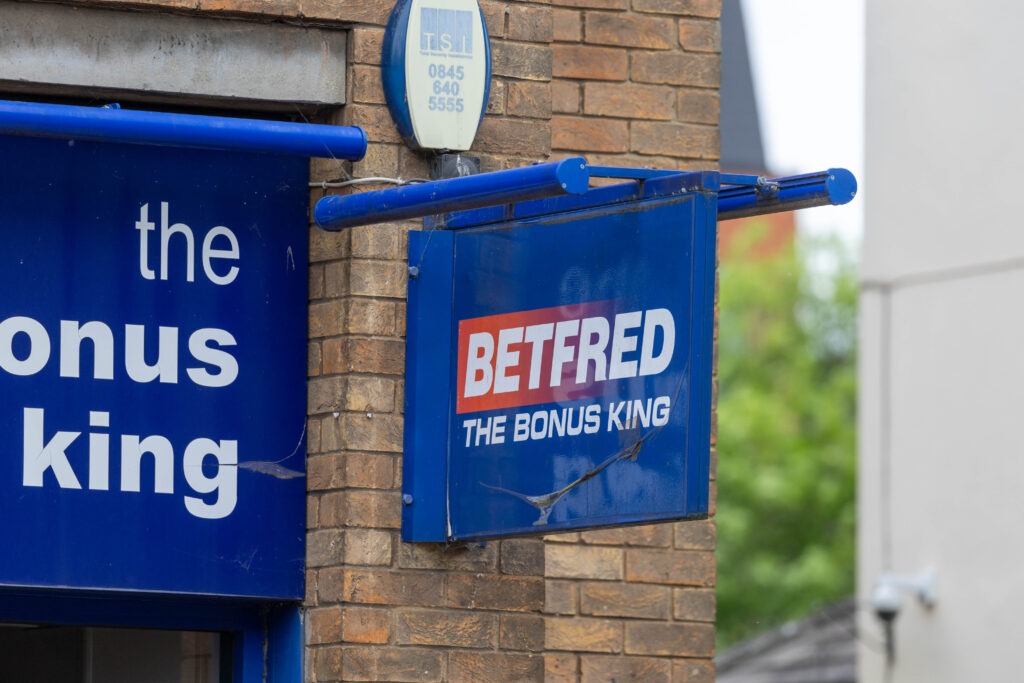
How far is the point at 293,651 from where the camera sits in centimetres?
535

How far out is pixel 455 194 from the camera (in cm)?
494

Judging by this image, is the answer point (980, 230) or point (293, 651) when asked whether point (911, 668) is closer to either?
point (980, 230)

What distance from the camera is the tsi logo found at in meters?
5.43

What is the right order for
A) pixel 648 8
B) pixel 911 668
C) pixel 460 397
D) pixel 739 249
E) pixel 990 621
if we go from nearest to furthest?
pixel 460 397 < pixel 648 8 < pixel 990 621 < pixel 911 668 < pixel 739 249

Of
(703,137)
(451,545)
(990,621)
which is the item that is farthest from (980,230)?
(451,545)

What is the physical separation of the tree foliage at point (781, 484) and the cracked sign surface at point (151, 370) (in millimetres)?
31690

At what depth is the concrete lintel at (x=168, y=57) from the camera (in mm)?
5195

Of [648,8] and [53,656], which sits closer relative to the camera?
[53,656]

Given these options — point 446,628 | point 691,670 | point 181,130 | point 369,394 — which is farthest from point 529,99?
point 691,670

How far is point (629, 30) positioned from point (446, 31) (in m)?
0.81

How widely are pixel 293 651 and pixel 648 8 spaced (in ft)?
7.02

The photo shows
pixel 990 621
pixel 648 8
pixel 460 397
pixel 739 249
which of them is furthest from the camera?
pixel 739 249

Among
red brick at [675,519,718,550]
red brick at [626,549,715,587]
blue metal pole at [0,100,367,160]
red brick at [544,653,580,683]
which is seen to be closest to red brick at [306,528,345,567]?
red brick at [544,653,580,683]

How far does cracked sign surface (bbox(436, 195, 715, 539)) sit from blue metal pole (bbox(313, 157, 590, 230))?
0.20 meters
